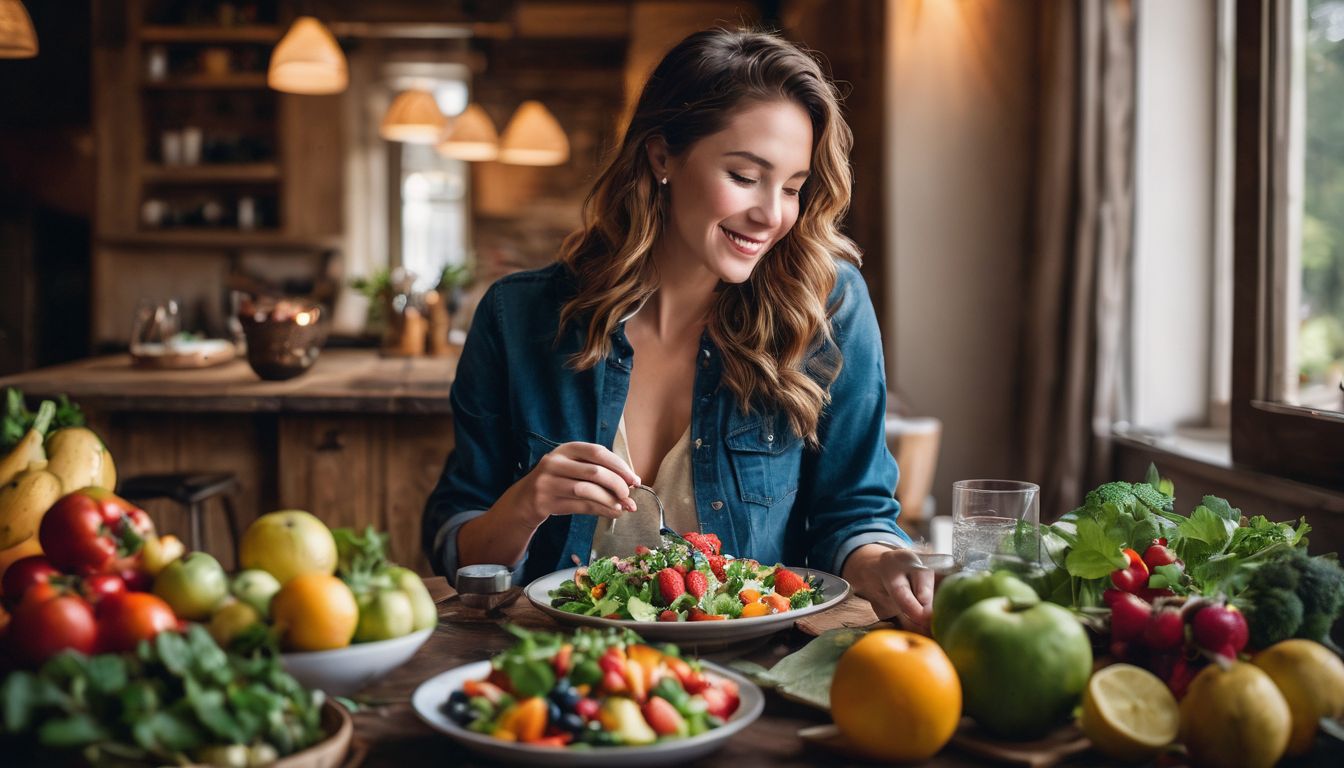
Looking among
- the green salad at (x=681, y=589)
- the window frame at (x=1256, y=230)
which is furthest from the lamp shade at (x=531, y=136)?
the green salad at (x=681, y=589)

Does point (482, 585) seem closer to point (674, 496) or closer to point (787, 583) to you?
point (787, 583)

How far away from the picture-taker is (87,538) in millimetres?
1045

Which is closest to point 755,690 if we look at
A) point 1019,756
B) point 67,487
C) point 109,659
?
point 1019,756

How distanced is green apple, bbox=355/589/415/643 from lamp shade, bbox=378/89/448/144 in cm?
452

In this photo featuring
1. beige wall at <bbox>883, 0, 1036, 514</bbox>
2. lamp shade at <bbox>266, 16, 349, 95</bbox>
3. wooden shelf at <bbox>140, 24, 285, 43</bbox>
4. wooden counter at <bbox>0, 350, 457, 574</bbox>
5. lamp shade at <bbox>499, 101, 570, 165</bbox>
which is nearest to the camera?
wooden counter at <bbox>0, 350, 457, 574</bbox>

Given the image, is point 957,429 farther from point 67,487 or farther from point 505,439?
point 67,487

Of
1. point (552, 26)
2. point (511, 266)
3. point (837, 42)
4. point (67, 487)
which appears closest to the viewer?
point (67, 487)

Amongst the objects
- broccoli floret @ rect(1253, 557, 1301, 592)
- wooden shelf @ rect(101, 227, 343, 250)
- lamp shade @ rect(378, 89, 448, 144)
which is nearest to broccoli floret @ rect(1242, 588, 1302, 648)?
broccoli floret @ rect(1253, 557, 1301, 592)

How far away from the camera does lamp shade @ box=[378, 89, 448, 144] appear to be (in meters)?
5.29

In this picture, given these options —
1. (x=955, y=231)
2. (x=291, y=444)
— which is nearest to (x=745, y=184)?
(x=291, y=444)

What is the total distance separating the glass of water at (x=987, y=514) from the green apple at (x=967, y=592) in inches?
7.6

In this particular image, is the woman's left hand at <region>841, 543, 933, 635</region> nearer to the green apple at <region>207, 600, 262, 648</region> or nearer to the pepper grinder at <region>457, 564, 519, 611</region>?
the pepper grinder at <region>457, 564, 519, 611</region>

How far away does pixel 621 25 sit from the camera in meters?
7.50

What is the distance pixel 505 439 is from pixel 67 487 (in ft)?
2.17
